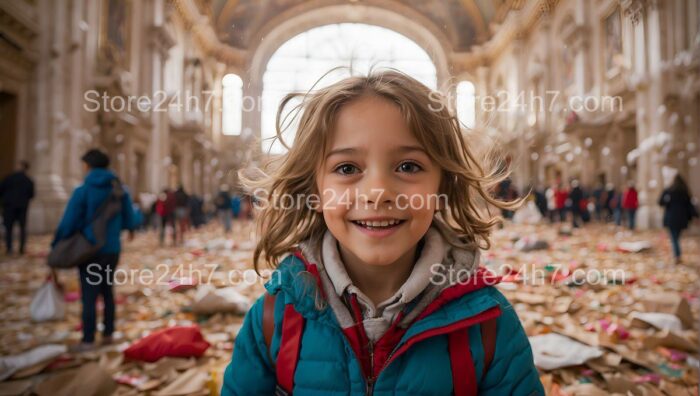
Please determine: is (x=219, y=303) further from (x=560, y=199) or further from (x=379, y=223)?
(x=560, y=199)

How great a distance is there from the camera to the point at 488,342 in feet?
3.48

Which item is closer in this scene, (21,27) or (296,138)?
(296,138)

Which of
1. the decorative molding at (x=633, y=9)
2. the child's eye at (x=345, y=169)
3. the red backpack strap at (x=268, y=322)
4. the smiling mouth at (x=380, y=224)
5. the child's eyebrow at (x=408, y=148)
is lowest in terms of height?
the red backpack strap at (x=268, y=322)

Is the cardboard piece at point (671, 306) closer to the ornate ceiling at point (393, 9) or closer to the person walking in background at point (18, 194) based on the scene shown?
the ornate ceiling at point (393, 9)

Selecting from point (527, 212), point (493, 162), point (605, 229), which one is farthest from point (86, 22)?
point (605, 229)

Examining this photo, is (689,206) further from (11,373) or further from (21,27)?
(21,27)

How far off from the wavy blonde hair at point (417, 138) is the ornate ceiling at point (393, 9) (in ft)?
2.66

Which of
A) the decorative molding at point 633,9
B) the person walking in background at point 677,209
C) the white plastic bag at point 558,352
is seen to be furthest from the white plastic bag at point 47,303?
the person walking in background at point 677,209

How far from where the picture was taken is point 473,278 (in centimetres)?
109

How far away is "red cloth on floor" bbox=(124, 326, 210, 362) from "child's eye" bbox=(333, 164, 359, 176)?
1884 millimetres

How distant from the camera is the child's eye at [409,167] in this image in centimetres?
104

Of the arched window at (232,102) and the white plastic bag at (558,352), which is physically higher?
the arched window at (232,102)

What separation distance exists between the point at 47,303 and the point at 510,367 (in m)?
3.11

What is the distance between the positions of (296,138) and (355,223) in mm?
384
